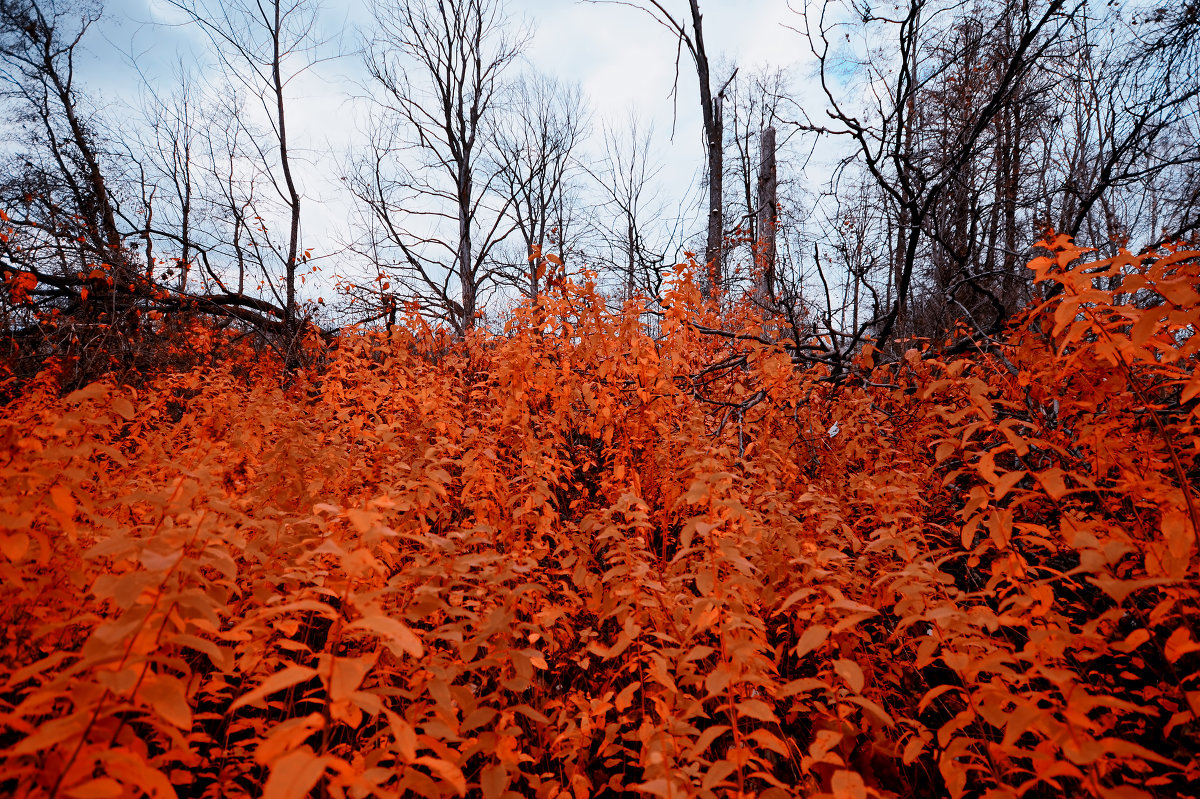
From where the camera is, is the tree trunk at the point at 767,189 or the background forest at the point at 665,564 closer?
the background forest at the point at 665,564

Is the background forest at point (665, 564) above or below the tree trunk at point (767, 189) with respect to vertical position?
below

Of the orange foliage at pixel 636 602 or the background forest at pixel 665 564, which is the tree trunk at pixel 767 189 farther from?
the orange foliage at pixel 636 602

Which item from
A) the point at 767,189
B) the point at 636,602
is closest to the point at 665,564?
the point at 636,602

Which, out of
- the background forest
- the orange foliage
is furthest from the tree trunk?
the orange foliage

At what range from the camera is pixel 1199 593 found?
106cm

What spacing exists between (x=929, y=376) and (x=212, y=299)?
29.0 ft

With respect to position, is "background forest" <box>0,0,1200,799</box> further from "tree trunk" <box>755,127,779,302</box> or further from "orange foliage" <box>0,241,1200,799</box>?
"tree trunk" <box>755,127,779,302</box>

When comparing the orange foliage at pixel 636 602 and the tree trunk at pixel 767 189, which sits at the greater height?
the tree trunk at pixel 767 189

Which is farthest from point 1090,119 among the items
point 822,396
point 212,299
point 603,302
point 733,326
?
point 212,299

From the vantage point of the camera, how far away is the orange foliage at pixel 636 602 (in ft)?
2.92

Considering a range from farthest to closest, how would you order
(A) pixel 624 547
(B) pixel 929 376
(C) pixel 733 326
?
1. (C) pixel 733 326
2. (B) pixel 929 376
3. (A) pixel 624 547

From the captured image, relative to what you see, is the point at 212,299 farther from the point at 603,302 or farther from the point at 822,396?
the point at 822,396

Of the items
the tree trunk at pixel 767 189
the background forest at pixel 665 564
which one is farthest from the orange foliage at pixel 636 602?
the tree trunk at pixel 767 189

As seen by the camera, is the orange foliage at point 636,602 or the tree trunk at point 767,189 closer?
the orange foliage at point 636,602
